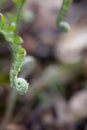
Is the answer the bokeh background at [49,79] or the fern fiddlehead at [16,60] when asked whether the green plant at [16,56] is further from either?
the bokeh background at [49,79]

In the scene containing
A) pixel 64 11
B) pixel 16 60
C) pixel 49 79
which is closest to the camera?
pixel 16 60

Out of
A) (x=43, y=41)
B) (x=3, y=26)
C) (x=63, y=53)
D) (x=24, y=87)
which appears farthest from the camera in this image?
(x=43, y=41)

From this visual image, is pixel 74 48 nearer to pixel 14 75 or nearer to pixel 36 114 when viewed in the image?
pixel 36 114

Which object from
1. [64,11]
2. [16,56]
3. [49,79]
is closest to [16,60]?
[16,56]

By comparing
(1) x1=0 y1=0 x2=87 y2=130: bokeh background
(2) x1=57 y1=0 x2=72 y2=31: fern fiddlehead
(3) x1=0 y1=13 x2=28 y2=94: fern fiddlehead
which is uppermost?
(1) x1=0 y1=0 x2=87 y2=130: bokeh background

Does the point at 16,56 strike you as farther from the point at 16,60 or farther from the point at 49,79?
the point at 49,79

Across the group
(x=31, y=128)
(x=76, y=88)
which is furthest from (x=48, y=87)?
(x=31, y=128)

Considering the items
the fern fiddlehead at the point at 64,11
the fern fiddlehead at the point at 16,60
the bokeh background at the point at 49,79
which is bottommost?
the fern fiddlehead at the point at 16,60

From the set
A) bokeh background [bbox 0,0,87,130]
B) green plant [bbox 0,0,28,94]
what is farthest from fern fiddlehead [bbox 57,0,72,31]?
bokeh background [bbox 0,0,87,130]

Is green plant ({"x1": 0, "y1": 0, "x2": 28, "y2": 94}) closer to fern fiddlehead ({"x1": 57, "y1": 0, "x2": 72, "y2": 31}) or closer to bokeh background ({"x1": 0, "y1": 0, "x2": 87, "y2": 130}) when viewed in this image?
fern fiddlehead ({"x1": 57, "y1": 0, "x2": 72, "y2": 31})

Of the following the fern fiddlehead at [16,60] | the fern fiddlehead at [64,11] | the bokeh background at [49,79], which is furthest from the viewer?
the bokeh background at [49,79]

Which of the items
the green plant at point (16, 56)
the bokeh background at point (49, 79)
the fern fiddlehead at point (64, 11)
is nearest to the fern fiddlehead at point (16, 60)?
the green plant at point (16, 56)
